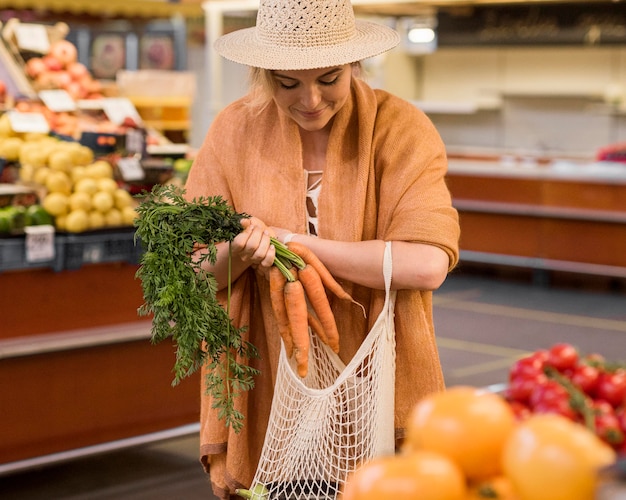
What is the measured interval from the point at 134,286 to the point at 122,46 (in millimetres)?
3895

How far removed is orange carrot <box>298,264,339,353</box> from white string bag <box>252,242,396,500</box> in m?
0.08

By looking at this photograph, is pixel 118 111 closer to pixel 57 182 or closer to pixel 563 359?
pixel 57 182

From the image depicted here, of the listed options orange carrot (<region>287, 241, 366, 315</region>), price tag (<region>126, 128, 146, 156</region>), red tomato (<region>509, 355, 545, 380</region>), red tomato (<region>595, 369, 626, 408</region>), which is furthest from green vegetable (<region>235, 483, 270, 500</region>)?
price tag (<region>126, 128, 146, 156</region>)

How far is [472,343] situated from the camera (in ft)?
23.4

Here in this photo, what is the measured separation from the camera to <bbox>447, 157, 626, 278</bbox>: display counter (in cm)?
892

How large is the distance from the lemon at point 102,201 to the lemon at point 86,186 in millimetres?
26

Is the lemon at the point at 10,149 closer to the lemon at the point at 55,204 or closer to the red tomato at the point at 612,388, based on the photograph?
the lemon at the point at 55,204

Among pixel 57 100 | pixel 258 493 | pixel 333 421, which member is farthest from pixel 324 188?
pixel 57 100

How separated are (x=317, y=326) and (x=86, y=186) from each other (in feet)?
7.78

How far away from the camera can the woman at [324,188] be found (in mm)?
2211

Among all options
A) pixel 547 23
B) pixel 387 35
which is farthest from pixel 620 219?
pixel 387 35

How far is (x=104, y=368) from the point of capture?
4402mm

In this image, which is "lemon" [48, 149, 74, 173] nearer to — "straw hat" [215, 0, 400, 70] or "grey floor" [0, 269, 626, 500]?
"grey floor" [0, 269, 626, 500]

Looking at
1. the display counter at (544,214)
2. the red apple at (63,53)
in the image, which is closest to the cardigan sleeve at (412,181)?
the red apple at (63,53)
